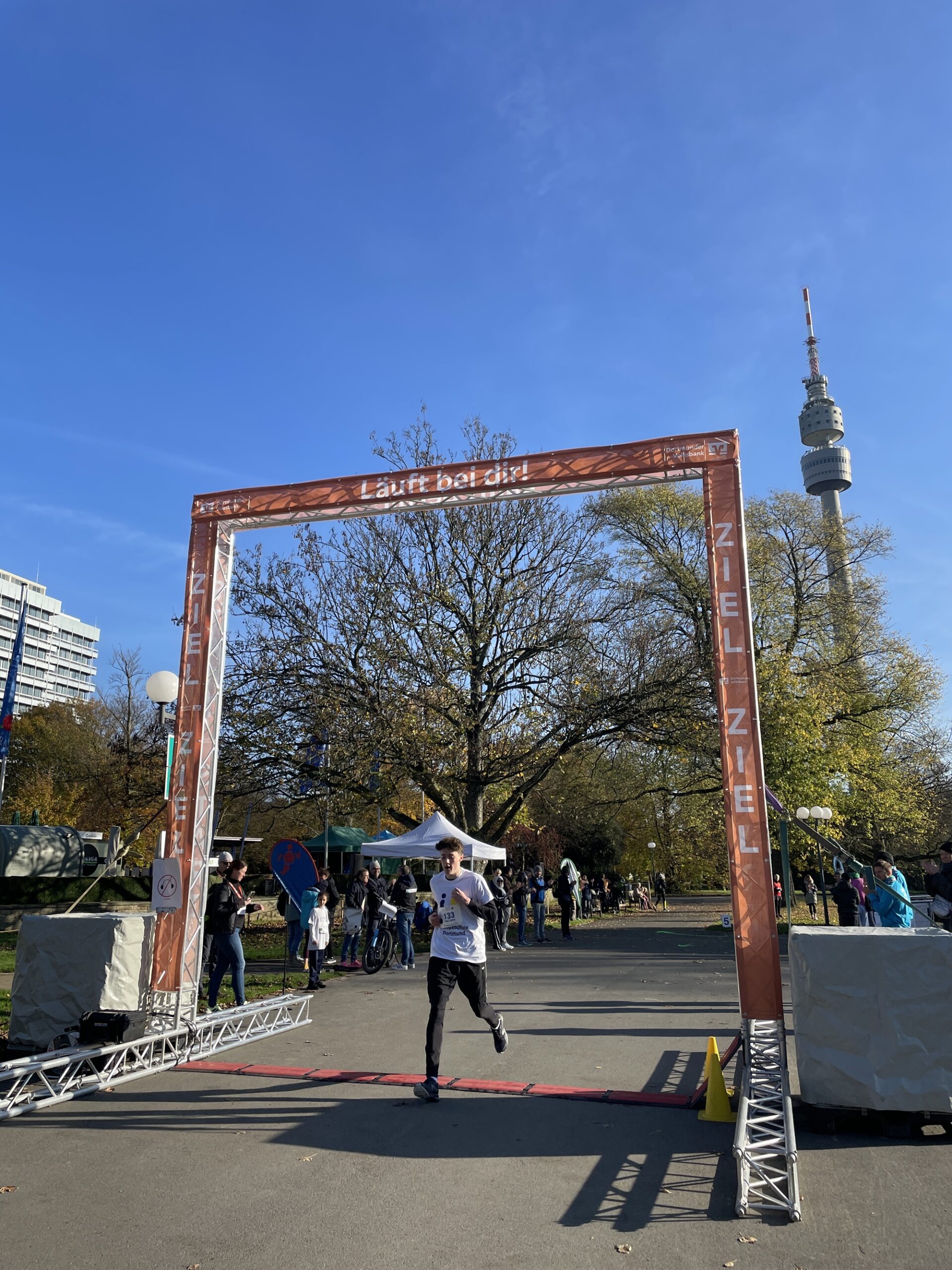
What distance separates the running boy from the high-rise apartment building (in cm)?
12010

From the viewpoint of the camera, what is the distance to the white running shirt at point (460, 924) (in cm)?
705

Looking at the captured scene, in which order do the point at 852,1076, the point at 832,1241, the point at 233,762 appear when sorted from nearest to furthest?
the point at 832,1241 < the point at 852,1076 < the point at 233,762

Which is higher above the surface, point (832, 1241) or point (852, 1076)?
point (852, 1076)

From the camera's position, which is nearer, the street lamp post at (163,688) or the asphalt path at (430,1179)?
the asphalt path at (430,1179)

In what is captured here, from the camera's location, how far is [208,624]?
34.3 ft

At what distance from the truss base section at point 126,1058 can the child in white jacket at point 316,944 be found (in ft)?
11.0

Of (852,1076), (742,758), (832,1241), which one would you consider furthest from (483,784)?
(832,1241)

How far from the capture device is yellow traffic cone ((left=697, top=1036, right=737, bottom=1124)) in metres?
6.12

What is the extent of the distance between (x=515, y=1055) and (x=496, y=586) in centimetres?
1534

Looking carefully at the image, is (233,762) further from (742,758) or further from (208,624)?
(742,758)

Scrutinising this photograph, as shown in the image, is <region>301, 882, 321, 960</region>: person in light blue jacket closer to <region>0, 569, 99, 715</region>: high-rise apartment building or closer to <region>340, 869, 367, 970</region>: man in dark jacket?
<region>340, 869, 367, 970</region>: man in dark jacket

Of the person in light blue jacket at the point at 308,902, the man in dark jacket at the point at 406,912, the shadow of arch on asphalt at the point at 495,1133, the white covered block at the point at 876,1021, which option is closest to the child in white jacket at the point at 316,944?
the person in light blue jacket at the point at 308,902

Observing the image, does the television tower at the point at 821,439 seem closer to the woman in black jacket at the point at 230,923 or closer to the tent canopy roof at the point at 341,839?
the tent canopy roof at the point at 341,839

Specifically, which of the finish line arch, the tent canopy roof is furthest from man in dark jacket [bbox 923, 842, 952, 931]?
the tent canopy roof
